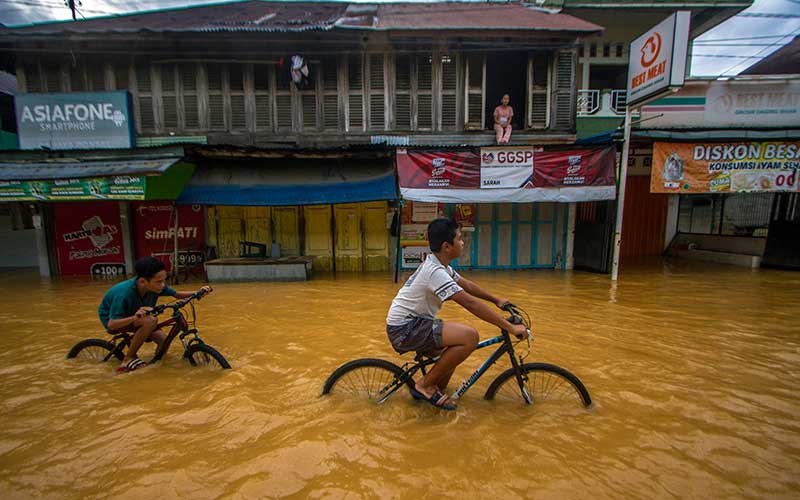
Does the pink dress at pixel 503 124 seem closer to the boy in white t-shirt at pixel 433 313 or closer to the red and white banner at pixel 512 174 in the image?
the red and white banner at pixel 512 174

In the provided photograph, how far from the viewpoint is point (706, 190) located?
934 centimetres

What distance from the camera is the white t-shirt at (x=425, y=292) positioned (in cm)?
281

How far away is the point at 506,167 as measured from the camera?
9195 millimetres

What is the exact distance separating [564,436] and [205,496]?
8.53ft

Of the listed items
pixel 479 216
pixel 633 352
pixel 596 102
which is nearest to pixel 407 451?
pixel 633 352

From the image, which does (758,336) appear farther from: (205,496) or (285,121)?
(285,121)

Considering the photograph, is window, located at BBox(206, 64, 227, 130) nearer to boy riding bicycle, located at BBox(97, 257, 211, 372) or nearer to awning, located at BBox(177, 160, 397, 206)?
awning, located at BBox(177, 160, 397, 206)

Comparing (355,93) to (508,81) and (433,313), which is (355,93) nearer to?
(508,81)

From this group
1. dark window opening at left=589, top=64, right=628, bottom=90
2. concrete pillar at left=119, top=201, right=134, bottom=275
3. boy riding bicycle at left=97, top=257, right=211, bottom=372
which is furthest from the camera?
dark window opening at left=589, top=64, right=628, bottom=90

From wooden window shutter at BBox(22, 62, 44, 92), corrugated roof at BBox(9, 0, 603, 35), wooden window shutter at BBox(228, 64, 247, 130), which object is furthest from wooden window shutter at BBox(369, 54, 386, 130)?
wooden window shutter at BBox(22, 62, 44, 92)

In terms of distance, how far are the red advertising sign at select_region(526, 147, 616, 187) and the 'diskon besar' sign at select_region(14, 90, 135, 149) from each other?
11.4m

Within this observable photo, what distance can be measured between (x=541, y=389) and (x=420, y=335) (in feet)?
4.59

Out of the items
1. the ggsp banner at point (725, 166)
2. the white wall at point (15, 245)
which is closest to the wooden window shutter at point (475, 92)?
the ggsp banner at point (725, 166)

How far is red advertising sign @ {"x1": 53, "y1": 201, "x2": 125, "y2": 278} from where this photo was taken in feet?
35.1
